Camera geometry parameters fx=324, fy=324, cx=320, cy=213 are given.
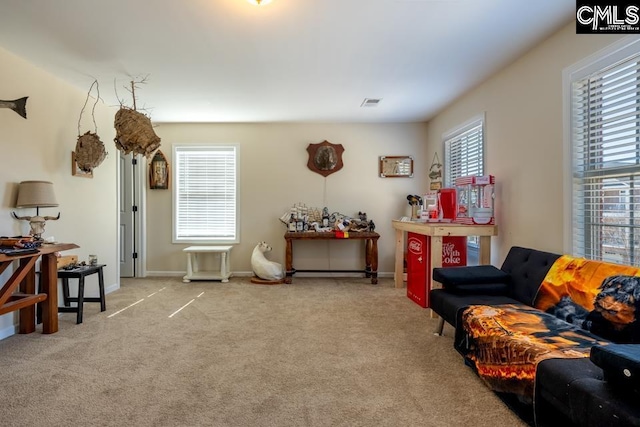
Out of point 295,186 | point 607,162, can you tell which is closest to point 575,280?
point 607,162

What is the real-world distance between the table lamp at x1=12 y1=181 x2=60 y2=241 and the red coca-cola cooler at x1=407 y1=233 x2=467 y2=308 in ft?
12.1

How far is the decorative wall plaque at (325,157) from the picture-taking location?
5.18m

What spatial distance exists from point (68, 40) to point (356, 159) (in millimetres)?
3767

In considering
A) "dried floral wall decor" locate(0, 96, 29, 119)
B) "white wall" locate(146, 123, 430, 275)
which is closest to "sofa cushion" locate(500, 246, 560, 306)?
"white wall" locate(146, 123, 430, 275)

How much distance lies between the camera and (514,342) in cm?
169

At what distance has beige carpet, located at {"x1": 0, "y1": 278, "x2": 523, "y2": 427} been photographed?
1.73 meters

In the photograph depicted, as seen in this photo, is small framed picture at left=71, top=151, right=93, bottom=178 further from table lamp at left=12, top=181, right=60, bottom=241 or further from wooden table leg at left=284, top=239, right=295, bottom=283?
wooden table leg at left=284, top=239, right=295, bottom=283

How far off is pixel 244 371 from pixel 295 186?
3.42 m

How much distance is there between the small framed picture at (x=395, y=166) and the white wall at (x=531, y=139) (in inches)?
66.7

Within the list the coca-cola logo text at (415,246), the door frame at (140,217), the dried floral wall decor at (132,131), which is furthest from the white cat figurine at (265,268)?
the dried floral wall decor at (132,131)

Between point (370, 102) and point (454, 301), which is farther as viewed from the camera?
point (370, 102)

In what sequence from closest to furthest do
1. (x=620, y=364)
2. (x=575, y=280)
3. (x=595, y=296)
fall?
(x=620, y=364), (x=595, y=296), (x=575, y=280)

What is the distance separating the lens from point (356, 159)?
5270 mm

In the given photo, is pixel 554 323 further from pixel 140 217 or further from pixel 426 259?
pixel 140 217
